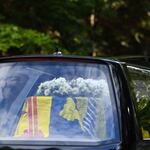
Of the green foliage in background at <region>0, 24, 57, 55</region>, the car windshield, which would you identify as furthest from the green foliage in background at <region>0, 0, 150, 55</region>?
the car windshield

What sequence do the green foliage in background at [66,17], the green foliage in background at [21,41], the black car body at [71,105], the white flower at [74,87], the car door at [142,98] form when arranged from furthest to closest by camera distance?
the green foliage in background at [66,17]
the green foliage in background at [21,41]
the white flower at [74,87]
the car door at [142,98]
the black car body at [71,105]

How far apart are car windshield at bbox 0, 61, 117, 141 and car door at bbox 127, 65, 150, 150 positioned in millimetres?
278

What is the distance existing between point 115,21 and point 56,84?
12769 mm

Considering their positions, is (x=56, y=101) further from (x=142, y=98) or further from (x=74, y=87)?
(x=142, y=98)

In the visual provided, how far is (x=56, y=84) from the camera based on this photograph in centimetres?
449

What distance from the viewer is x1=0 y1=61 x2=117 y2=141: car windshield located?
13.8 feet

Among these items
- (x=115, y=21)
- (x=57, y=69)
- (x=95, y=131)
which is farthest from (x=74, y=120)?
(x=115, y=21)

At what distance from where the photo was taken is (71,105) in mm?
4355

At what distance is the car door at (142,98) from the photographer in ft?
14.0

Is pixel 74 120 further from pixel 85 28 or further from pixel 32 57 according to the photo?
pixel 85 28

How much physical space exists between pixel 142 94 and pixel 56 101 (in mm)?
873

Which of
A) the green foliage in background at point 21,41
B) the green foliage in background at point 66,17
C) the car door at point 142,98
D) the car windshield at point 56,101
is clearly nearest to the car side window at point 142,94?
the car door at point 142,98

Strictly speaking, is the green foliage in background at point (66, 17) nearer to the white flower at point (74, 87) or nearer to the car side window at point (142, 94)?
the car side window at point (142, 94)

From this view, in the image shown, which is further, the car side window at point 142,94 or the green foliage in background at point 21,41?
the green foliage in background at point 21,41
